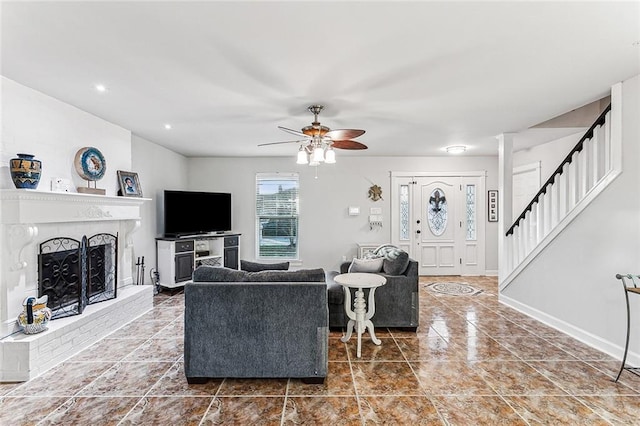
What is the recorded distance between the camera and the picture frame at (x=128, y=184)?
4.07m

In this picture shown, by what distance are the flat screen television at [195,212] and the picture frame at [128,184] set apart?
0.87m

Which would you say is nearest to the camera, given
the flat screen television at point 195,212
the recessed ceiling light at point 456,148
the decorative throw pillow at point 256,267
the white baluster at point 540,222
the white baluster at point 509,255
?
the decorative throw pillow at point 256,267

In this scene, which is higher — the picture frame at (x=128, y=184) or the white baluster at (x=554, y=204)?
the picture frame at (x=128, y=184)

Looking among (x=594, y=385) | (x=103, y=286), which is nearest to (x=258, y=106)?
(x=103, y=286)

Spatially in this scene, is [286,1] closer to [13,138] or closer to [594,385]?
[13,138]

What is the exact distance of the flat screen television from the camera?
5.28m

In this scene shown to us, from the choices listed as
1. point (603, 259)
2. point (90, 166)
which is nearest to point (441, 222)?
point (603, 259)

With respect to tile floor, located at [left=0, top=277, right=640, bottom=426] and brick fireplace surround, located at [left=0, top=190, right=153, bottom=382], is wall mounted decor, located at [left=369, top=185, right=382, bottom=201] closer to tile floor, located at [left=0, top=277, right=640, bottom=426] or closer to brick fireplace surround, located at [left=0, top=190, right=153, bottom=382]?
tile floor, located at [left=0, top=277, right=640, bottom=426]

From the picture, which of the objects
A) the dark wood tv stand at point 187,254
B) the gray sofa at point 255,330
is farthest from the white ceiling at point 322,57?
the dark wood tv stand at point 187,254

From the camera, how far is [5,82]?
2.68 metres

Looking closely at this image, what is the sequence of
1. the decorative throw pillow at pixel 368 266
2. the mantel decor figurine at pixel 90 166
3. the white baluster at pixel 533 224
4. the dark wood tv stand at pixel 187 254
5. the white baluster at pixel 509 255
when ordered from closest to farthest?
the mantel decor figurine at pixel 90 166
the decorative throw pillow at pixel 368 266
the white baluster at pixel 533 224
the white baluster at pixel 509 255
the dark wood tv stand at pixel 187 254

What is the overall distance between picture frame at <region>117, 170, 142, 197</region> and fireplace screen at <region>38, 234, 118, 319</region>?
0.62m

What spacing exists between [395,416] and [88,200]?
3677mm

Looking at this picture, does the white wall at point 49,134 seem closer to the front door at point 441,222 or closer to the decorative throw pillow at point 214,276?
the decorative throw pillow at point 214,276
